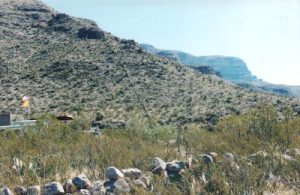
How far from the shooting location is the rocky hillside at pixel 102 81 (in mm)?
61500

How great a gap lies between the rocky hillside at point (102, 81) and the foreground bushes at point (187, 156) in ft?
92.9

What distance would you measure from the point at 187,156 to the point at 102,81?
48.9 m

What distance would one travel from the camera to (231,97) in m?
68.2

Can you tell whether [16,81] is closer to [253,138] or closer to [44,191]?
[253,138]

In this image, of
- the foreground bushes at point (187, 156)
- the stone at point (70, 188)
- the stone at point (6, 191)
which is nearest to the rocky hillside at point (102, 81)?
the foreground bushes at point (187, 156)

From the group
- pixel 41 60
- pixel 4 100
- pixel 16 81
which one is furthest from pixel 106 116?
pixel 41 60

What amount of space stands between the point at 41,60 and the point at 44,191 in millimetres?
67336

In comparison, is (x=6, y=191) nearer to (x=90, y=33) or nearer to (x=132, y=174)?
(x=132, y=174)

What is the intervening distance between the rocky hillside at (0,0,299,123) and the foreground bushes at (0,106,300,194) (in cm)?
2833

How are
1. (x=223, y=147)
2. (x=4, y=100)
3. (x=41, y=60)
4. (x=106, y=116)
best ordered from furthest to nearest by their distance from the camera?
1. (x=41, y=60)
2. (x=4, y=100)
3. (x=106, y=116)
4. (x=223, y=147)

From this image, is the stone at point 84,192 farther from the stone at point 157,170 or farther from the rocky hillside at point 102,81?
the rocky hillside at point 102,81

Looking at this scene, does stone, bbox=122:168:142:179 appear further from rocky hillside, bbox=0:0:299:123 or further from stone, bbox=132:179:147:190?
rocky hillside, bbox=0:0:299:123

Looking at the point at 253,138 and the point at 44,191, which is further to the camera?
the point at 253,138

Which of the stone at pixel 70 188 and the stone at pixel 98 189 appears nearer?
the stone at pixel 98 189
